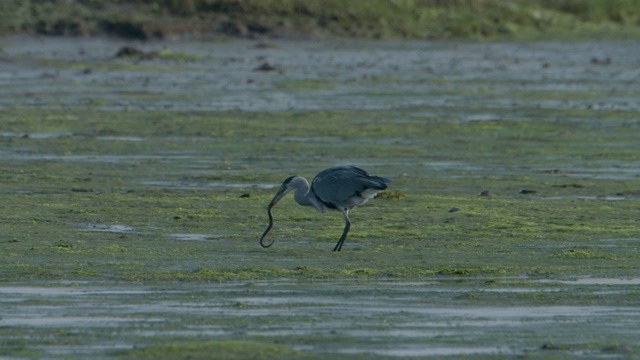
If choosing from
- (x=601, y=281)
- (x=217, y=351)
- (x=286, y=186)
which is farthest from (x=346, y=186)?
(x=217, y=351)

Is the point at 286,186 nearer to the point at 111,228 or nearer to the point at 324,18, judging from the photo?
the point at 111,228

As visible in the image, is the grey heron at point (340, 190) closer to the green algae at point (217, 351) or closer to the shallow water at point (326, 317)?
the shallow water at point (326, 317)

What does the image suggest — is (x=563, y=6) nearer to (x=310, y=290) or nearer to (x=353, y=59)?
(x=353, y=59)

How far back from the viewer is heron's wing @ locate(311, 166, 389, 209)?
1305cm

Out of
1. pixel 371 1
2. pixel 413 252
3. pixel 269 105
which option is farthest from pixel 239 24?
pixel 413 252

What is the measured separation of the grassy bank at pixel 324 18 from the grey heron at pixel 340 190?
32253 mm

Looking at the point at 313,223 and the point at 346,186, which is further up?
the point at 346,186

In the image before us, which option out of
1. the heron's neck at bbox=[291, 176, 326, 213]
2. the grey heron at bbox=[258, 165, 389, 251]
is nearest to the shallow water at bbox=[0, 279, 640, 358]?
the grey heron at bbox=[258, 165, 389, 251]

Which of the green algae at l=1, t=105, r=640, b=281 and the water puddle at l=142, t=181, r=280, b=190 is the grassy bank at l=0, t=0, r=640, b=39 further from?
the water puddle at l=142, t=181, r=280, b=190

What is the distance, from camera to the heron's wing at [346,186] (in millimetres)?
13055

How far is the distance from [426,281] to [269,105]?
661 inches

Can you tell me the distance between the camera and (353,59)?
42312 millimetres

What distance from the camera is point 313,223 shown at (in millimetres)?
14617

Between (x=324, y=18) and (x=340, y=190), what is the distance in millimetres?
36889
